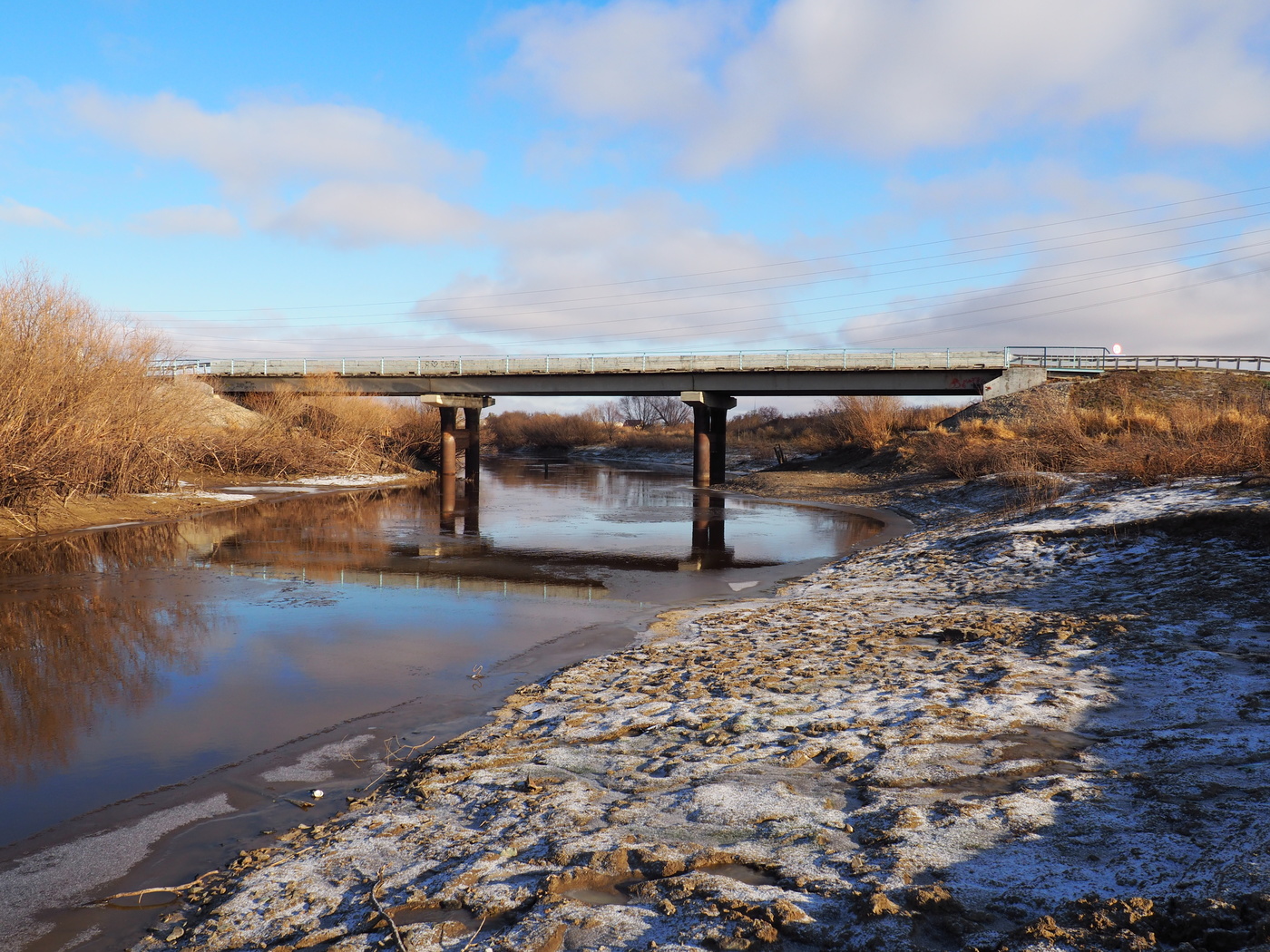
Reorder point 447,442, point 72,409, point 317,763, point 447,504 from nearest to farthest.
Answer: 1. point 317,763
2. point 72,409
3. point 447,504
4. point 447,442

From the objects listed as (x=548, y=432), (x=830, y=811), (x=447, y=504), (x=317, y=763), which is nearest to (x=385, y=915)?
(x=830, y=811)

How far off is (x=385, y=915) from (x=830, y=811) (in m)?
2.52

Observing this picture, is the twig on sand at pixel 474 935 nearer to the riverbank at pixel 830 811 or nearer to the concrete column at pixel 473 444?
the riverbank at pixel 830 811

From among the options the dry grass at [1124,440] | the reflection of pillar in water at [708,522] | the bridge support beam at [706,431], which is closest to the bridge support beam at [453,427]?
the bridge support beam at [706,431]

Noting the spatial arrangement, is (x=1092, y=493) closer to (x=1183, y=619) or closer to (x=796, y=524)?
(x=796, y=524)

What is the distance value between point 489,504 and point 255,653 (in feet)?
73.6

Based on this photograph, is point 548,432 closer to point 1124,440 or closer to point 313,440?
point 313,440

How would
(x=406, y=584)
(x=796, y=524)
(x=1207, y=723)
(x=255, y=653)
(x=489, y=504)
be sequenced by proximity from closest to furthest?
(x=1207, y=723), (x=255, y=653), (x=406, y=584), (x=796, y=524), (x=489, y=504)

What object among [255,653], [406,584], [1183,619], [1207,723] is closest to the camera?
[1207,723]

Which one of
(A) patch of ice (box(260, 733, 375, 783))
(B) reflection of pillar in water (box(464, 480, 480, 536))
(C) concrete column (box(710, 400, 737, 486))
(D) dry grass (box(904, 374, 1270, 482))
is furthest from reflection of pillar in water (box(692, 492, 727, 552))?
(A) patch of ice (box(260, 733, 375, 783))

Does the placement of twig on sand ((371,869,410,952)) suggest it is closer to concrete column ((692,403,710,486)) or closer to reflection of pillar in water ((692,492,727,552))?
reflection of pillar in water ((692,492,727,552))

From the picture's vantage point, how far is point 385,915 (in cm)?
382

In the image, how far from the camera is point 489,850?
448 centimetres

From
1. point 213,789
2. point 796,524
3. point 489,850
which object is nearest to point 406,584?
point 213,789
